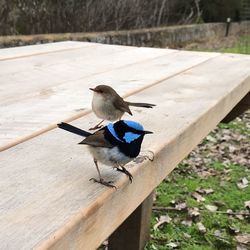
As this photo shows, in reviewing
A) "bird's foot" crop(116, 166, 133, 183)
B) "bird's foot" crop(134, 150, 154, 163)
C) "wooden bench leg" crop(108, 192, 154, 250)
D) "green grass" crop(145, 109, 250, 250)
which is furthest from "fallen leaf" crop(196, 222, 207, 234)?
"bird's foot" crop(116, 166, 133, 183)

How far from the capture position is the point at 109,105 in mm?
1742

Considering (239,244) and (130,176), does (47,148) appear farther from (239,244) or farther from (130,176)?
(239,244)

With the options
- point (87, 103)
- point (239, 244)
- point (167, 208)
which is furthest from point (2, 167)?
point (167, 208)

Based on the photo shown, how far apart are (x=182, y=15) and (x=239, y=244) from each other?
11.6 m

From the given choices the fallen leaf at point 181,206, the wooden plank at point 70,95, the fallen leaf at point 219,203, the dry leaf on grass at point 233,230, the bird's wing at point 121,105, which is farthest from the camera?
the fallen leaf at point 219,203

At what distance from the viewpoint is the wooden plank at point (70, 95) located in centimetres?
163

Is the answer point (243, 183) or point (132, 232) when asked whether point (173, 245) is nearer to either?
point (132, 232)

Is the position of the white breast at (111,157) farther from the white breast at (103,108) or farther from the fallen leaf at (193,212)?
the fallen leaf at (193,212)

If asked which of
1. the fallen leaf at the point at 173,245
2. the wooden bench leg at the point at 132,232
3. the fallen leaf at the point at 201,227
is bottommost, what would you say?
the fallen leaf at the point at 201,227

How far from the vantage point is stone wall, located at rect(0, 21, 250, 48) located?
6.81 m

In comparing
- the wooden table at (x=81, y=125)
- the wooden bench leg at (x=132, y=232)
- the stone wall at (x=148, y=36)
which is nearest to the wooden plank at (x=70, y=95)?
the wooden table at (x=81, y=125)

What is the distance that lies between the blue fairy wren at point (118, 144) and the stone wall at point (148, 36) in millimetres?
5166

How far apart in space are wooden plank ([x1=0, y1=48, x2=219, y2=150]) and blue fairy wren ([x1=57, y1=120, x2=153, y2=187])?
310 millimetres

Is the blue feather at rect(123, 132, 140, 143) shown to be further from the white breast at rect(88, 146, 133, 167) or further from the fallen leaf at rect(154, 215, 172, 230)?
the fallen leaf at rect(154, 215, 172, 230)
